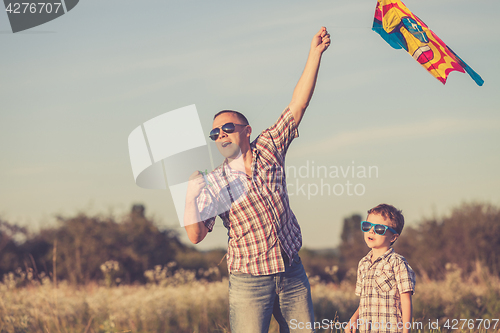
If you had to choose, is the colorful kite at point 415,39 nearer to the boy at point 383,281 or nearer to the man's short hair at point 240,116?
the boy at point 383,281

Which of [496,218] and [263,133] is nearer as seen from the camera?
[263,133]

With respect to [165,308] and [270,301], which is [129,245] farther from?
[270,301]

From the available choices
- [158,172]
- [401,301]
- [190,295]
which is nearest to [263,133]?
[158,172]

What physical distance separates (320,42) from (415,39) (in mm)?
1404

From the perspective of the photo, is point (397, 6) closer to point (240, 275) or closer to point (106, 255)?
point (240, 275)

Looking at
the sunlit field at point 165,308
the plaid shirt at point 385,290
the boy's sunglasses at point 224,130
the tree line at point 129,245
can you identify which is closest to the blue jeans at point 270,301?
the plaid shirt at point 385,290

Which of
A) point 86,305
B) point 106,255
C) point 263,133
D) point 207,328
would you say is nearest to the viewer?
point 263,133

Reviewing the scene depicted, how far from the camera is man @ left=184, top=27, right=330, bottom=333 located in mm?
2998

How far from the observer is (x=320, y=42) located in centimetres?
333

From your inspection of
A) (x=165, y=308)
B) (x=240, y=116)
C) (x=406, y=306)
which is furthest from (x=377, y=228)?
(x=165, y=308)

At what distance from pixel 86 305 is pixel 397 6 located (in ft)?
20.3

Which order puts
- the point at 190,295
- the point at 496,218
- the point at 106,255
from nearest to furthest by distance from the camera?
the point at 190,295 → the point at 496,218 → the point at 106,255

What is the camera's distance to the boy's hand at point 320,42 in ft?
10.8

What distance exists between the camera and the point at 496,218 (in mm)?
17297
